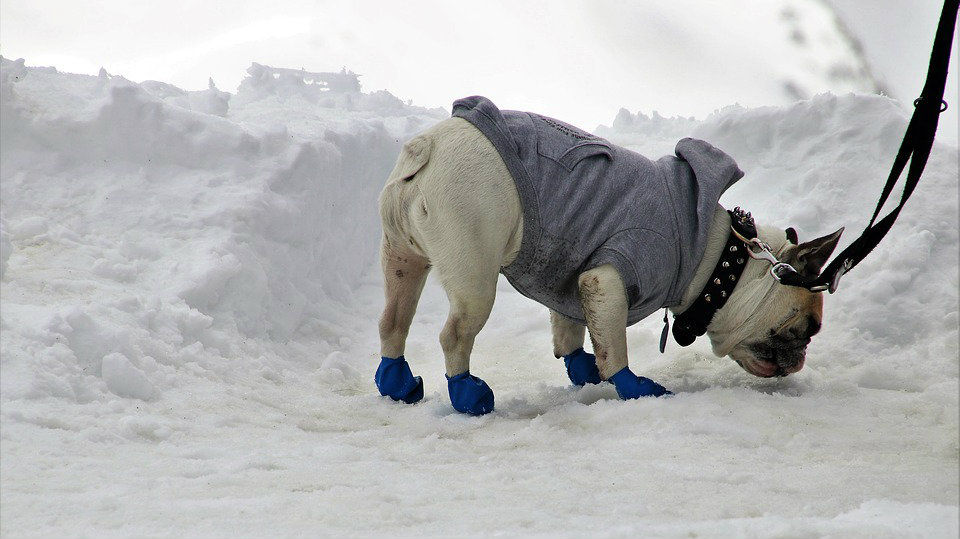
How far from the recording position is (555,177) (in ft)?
11.0

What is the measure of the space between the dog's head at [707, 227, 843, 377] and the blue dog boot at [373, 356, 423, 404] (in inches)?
52.2

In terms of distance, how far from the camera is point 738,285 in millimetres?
3621

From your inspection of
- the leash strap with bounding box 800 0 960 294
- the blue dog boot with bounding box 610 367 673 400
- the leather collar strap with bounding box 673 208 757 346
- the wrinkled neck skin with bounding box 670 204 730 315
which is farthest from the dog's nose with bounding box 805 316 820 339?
the leash strap with bounding box 800 0 960 294

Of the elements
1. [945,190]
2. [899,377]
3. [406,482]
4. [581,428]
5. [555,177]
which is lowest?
[406,482]

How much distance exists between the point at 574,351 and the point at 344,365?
1154mm

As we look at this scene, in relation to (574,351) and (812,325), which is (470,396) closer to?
(574,351)

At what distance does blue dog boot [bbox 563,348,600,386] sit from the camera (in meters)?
3.94

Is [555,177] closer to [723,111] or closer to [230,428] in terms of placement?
[230,428]

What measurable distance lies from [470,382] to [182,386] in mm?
1094

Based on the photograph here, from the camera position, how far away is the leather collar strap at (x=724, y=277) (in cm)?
358

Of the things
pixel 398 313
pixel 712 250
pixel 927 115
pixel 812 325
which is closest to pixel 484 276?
pixel 398 313

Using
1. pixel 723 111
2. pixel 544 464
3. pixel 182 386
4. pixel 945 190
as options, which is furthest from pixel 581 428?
pixel 723 111

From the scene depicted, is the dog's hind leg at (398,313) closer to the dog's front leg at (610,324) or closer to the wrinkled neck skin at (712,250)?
the dog's front leg at (610,324)

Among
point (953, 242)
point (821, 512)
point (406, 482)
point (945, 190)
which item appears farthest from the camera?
point (945, 190)
